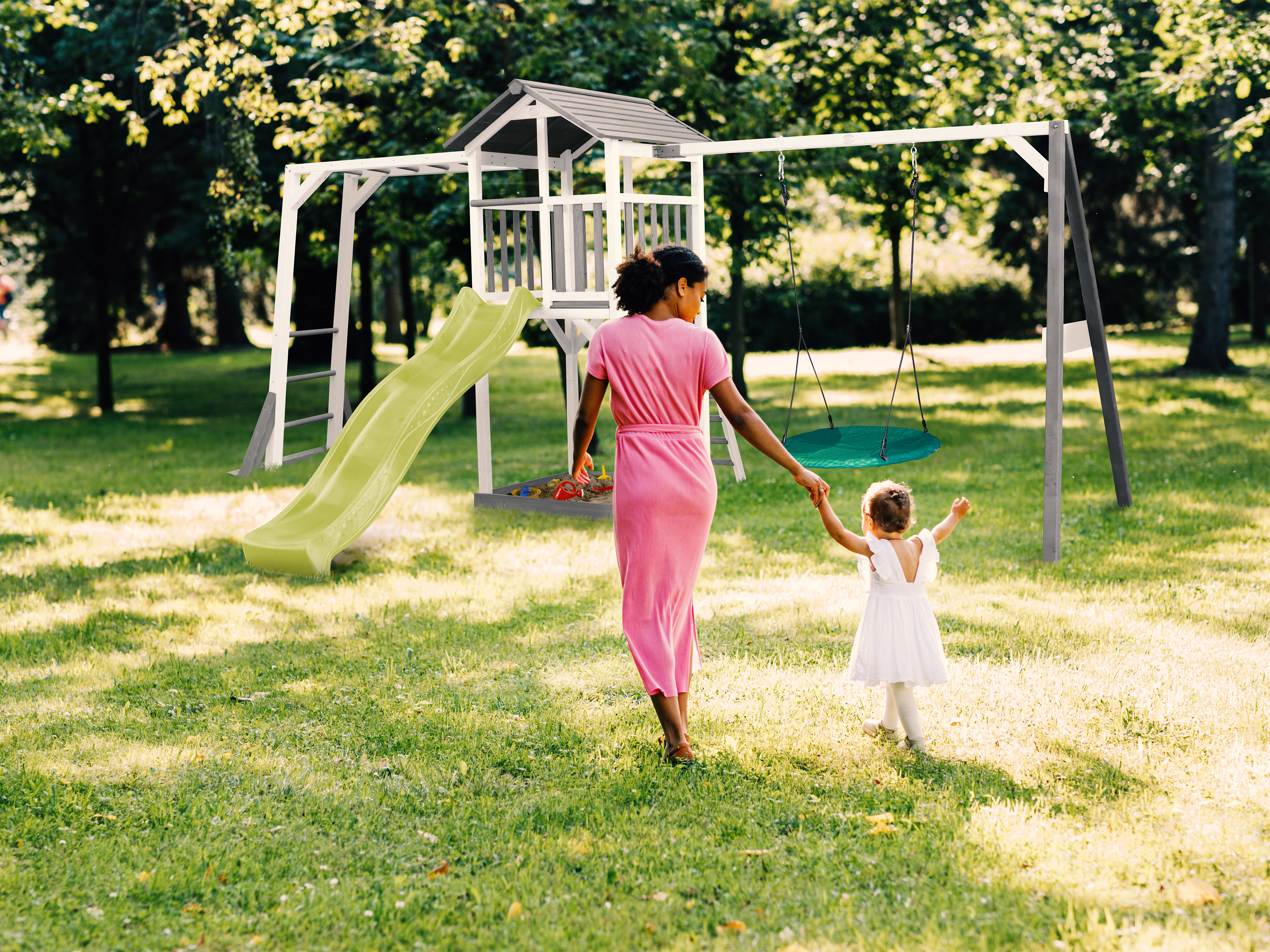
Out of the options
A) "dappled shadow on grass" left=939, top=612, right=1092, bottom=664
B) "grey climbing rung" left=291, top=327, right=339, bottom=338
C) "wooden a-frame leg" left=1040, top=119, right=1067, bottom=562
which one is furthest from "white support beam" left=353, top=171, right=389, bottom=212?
"dappled shadow on grass" left=939, top=612, right=1092, bottom=664

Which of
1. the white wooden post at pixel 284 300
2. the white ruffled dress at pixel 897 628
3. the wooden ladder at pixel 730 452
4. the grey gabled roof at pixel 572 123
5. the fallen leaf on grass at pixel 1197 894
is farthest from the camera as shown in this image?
the wooden ladder at pixel 730 452

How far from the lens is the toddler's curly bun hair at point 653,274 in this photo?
14.7ft

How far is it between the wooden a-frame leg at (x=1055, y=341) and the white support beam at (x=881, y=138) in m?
0.19

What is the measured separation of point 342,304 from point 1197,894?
888 centimetres

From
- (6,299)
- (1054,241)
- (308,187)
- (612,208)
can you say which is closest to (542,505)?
(612,208)

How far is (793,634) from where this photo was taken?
6.34 metres

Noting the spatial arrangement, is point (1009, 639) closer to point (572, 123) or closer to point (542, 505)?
point (542, 505)

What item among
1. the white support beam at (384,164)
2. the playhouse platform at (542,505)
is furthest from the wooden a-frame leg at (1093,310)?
the white support beam at (384,164)

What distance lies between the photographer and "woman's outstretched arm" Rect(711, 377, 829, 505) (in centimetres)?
445

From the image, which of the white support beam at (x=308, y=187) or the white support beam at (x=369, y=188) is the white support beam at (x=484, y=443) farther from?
the white support beam at (x=308, y=187)

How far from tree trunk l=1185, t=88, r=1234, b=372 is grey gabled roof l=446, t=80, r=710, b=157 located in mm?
12038

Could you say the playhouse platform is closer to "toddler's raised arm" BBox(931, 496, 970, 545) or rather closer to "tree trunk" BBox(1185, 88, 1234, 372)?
"toddler's raised arm" BBox(931, 496, 970, 545)

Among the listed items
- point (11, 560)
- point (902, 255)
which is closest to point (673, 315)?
point (11, 560)

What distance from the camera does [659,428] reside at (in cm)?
448
